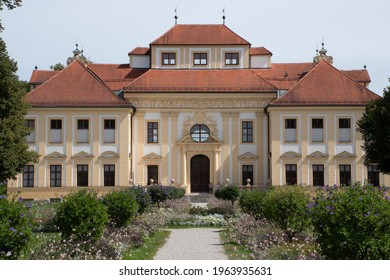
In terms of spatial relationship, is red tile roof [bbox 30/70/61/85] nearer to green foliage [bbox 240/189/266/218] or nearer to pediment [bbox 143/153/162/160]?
pediment [bbox 143/153/162/160]

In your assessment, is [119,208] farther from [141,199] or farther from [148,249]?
[141,199]

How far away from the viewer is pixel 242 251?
687 inches

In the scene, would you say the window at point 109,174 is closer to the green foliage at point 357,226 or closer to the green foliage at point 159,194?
the green foliage at point 159,194

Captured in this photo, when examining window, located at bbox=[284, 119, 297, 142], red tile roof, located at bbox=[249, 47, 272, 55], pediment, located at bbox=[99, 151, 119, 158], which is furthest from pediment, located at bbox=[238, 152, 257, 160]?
red tile roof, located at bbox=[249, 47, 272, 55]

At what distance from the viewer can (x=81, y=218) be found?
15.9 metres

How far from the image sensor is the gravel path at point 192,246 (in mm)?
16578

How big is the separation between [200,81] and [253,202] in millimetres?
21650

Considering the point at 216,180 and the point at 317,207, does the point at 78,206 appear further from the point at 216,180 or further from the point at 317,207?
the point at 216,180

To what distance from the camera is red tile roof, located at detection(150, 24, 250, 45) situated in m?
47.7

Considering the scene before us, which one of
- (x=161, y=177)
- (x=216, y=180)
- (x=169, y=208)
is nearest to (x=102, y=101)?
(x=161, y=177)

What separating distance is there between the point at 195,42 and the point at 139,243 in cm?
3108

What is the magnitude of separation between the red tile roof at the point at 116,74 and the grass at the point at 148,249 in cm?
2568

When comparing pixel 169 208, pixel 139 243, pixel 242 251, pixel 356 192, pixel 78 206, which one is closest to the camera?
pixel 356 192

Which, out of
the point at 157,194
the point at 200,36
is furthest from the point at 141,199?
the point at 200,36
